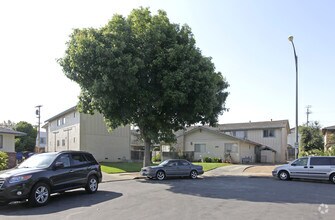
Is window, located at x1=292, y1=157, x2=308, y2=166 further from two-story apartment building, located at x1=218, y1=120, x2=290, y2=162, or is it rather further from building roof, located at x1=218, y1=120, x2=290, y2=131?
building roof, located at x1=218, y1=120, x2=290, y2=131

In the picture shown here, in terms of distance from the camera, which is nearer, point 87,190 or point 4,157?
point 87,190

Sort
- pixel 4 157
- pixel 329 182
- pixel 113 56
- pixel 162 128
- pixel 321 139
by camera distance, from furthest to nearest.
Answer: pixel 321 139 < pixel 4 157 < pixel 162 128 < pixel 329 182 < pixel 113 56

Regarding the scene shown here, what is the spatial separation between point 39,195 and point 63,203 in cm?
87

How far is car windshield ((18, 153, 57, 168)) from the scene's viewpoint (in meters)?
13.4

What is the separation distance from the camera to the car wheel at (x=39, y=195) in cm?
1210

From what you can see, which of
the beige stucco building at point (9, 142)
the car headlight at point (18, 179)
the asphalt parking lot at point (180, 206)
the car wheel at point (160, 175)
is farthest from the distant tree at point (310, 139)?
the car headlight at point (18, 179)

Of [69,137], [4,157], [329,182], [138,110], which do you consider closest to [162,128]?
[138,110]

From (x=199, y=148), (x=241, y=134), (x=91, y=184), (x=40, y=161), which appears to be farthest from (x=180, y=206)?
(x=241, y=134)

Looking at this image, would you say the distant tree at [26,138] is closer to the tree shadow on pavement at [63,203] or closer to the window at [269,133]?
the window at [269,133]

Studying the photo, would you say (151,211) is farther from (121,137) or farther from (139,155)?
(139,155)

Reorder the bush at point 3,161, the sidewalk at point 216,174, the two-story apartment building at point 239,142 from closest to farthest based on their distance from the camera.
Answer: the sidewalk at point 216,174, the bush at point 3,161, the two-story apartment building at point 239,142

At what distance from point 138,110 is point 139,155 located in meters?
27.4

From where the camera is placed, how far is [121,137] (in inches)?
1826

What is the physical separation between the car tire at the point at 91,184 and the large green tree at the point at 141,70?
6.29 meters
